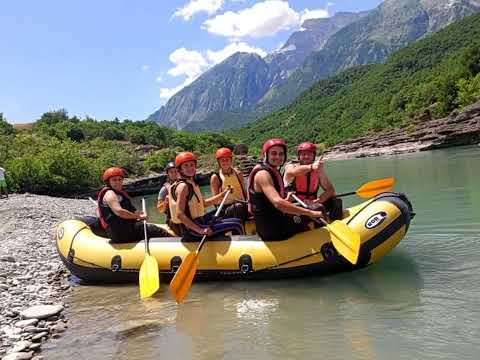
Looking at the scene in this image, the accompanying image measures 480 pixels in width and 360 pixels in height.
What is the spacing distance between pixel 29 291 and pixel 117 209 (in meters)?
1.60

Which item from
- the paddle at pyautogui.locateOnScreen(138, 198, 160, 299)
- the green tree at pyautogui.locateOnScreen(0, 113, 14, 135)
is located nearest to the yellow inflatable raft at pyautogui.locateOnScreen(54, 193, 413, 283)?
the paddle at pyautogui.locateOnScreen(138, 198, 160, 299)

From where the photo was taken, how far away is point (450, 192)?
1291 centimetres

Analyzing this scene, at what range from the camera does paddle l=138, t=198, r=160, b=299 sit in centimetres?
565

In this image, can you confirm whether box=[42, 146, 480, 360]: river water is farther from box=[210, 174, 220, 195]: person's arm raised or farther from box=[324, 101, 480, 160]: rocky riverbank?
box=[324, 101, 480, 160]: rocky riverbank

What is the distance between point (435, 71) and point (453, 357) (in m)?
84.6

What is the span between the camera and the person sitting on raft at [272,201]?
19.5 feet

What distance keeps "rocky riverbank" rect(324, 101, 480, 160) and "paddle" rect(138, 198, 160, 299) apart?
41.3m

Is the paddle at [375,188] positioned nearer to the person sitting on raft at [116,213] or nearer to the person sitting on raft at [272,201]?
the person sitting on raft at [272,201]

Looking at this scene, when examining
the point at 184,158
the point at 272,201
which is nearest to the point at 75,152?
the point at 184,158

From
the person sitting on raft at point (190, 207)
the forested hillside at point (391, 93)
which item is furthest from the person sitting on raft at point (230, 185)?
the forested hillside at point (391, 93)

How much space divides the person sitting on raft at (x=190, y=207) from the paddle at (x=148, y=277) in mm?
643

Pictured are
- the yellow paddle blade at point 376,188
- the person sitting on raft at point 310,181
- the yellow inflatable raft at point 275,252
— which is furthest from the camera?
the yellow paddle blade at point 376,188

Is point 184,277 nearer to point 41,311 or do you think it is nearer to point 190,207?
point 190,207

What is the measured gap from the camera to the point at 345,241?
585cm
